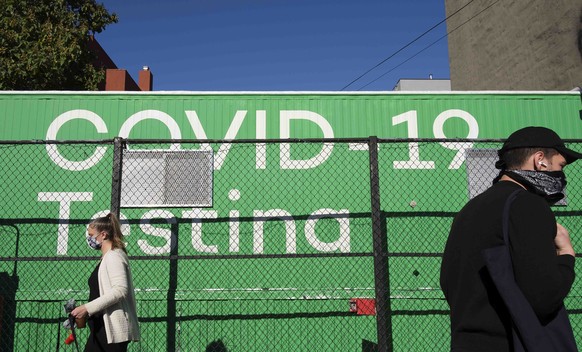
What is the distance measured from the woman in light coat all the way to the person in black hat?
2394 mm

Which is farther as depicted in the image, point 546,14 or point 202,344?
point 546,14

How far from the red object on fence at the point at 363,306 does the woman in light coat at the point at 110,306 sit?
2912 mm

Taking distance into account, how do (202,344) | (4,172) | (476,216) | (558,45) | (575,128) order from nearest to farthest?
(476,216)
(202,344)
(4,172)
(575,128)
(558,45)

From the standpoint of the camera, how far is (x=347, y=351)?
19.4ft

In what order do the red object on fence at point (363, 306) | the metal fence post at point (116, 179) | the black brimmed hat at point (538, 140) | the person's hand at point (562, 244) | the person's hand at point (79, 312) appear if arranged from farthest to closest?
the red object on fence at point (363, 306), the metal fence post at point (116, 179), the person's hand at point (79, 312), the black brimmed hat at point (538, 140), the person's hand at point (562, 244)

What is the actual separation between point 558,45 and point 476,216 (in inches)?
498

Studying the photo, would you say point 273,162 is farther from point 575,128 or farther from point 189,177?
point 575,128

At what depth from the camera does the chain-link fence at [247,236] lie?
5926mm

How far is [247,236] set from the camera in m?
6.26

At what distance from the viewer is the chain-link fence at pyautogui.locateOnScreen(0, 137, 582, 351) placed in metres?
5.93

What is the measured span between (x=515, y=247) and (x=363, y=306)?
4411mm

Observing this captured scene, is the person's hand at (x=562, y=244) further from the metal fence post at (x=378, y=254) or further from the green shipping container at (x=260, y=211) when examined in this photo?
the green shipping container at (x=260, y=211)

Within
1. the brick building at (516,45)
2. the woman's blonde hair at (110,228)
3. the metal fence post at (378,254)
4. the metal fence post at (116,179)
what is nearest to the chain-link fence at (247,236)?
the metal fence post at (378,254)

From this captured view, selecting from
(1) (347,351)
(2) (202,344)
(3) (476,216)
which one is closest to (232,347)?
(2) (202,344)
